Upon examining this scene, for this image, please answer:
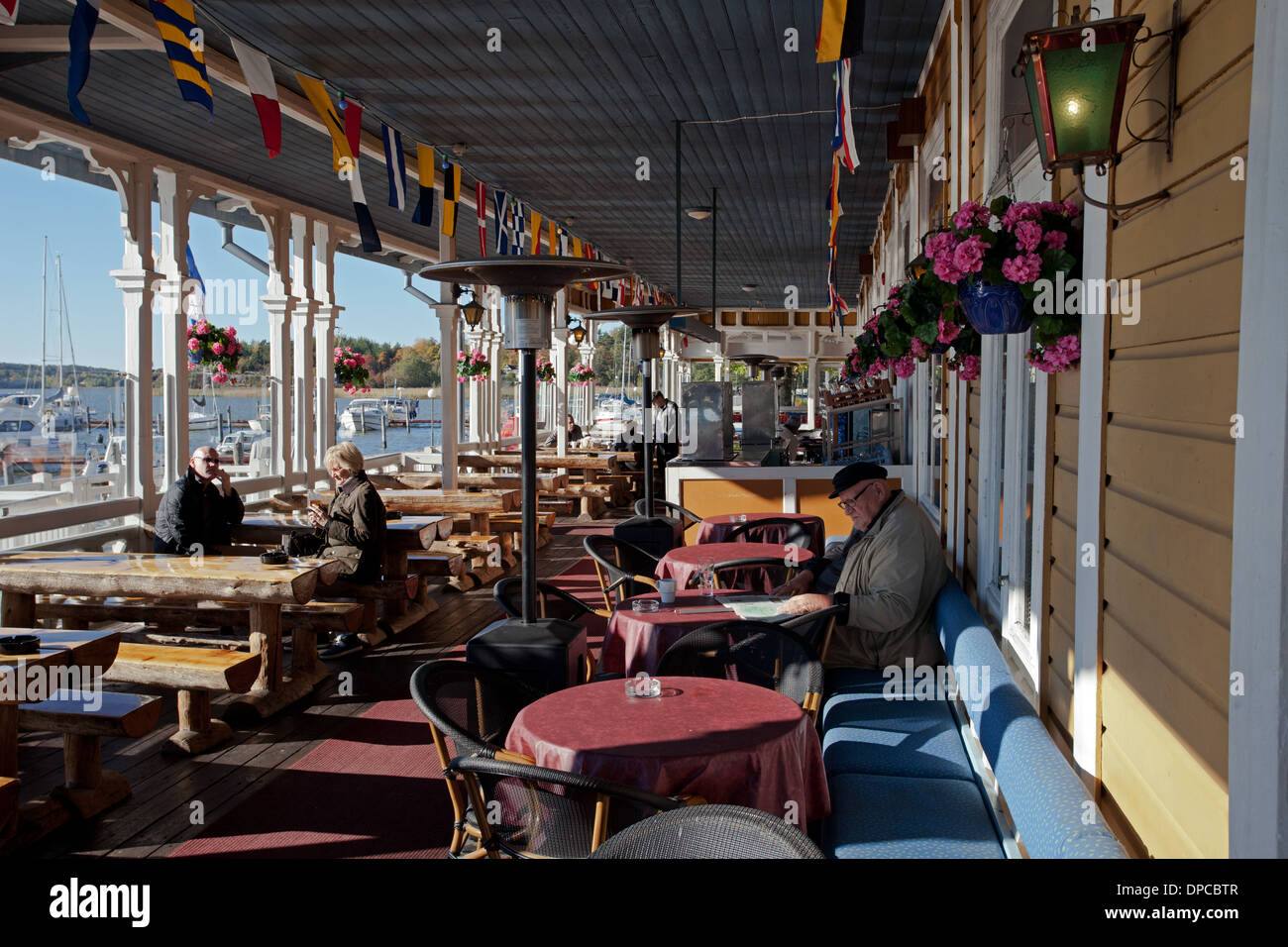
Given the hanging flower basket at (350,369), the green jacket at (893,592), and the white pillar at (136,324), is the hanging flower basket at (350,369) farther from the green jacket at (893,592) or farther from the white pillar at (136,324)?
the green jacket at (893,592)

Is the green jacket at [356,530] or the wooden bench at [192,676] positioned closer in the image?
the wooden bench at [192,676]

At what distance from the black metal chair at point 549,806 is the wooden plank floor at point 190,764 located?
1.70 m

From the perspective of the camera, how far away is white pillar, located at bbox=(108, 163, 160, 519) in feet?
27.2

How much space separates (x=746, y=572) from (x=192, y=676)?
2.90 m

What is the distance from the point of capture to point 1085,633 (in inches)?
98.0

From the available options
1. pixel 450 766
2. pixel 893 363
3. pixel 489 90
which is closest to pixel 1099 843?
pixel 450 766

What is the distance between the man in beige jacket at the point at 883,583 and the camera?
14.2ft

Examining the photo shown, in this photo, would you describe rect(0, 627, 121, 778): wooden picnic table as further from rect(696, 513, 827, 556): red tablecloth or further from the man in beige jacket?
rect(696, 513, 827, 556): red tablecloth

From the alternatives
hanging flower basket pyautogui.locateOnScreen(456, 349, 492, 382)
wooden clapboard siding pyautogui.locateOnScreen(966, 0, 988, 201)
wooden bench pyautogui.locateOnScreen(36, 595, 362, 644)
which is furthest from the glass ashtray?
hanging flower basket pyautogui.locateOnScreen(456, 349, 492, 382)

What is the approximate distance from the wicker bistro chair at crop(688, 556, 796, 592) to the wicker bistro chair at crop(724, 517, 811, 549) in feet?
3.75

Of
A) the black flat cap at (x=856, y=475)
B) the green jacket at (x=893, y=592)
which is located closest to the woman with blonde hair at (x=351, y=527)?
the black flat cap at (x=856, y=475)

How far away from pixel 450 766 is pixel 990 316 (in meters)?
1.89

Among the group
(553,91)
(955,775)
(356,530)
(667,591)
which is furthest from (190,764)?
(553,91)
